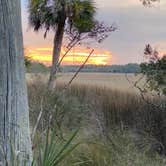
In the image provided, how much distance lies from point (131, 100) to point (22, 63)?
11.2 meters

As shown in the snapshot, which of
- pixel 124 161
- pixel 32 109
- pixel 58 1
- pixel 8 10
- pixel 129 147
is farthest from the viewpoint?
pixel 58 1

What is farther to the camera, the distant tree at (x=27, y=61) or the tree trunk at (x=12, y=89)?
the distant tree at (x=27, y=61)

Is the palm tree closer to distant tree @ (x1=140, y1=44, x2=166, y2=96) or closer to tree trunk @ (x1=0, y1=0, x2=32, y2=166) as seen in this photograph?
distant tree @ (x1=140, y1=44, x2=166, y2=96)

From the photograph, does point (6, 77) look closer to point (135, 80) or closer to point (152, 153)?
point (152, 153)

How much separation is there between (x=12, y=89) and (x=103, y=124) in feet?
24.3

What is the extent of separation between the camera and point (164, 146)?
12.4 meters

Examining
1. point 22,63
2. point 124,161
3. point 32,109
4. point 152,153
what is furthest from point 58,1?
point 22,63

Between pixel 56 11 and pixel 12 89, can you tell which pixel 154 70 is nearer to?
pixel 12 89

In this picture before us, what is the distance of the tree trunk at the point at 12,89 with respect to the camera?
5.59 metres

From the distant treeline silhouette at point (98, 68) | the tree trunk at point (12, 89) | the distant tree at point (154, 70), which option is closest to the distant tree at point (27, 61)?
the distant treeline silhouette at point (98, 68)

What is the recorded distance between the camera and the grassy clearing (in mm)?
8242

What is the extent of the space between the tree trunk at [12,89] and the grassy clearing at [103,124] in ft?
2.32

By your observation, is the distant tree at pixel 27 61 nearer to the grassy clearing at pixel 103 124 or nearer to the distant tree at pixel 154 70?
the grassy clearing at pixel 103 124

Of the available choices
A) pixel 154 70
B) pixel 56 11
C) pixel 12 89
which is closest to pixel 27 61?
pixel 56 11
